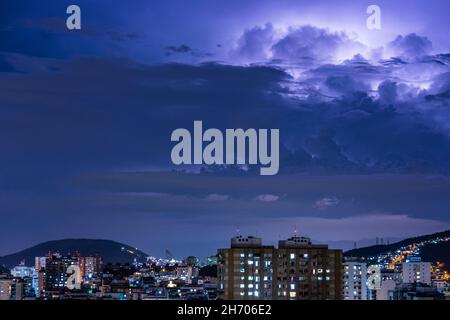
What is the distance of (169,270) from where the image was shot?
2598cm

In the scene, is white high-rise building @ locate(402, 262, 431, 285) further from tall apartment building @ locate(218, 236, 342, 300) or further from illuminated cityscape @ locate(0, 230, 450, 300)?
tall apartment building @ locate(218, 236, 342, 300)

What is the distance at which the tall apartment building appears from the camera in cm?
1501

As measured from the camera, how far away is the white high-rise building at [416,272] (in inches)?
917

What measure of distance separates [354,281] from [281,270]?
384cm

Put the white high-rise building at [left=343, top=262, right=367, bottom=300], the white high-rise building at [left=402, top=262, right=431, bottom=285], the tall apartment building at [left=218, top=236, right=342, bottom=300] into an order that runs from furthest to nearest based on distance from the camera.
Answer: the white high-rise building at [left=402, top=262, right=431, bottom=285] < the white high-rise building at [left=343, top=262, right=367, bottom=300] < the tall apartment building at [left=218, top=236, right=342, bottom=300]

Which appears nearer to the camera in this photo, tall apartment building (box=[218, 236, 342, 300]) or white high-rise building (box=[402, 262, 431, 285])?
tall apartment building (box=[218, 236, 342, 300])

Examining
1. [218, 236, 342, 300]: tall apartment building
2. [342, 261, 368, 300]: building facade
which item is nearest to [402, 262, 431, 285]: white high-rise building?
[342, 261, 368, 300]: building facade

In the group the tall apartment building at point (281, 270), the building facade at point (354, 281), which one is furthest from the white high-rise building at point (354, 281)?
the tall apartment building at point (281, 270)

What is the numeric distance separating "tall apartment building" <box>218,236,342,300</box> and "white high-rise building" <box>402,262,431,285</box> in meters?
7.60

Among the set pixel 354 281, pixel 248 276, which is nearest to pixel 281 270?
pixel 248 276

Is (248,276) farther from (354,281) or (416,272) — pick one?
(416,272)
